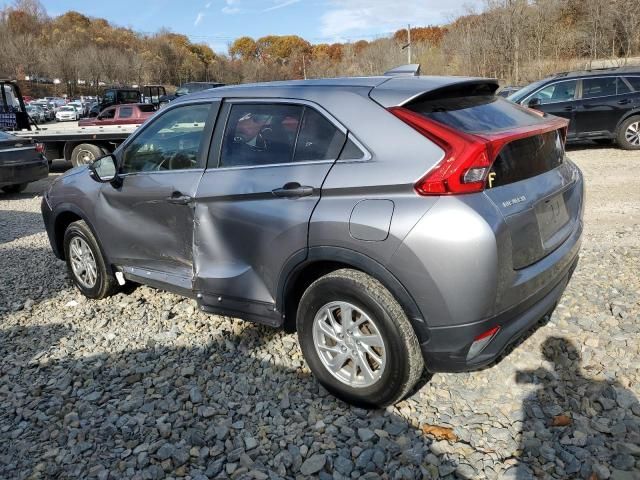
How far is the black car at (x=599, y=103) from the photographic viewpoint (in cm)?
1116

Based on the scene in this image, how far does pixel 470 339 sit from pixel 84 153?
12.3 m

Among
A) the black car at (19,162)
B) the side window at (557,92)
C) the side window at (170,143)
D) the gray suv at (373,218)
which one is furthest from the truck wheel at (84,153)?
the side window at (557,92)

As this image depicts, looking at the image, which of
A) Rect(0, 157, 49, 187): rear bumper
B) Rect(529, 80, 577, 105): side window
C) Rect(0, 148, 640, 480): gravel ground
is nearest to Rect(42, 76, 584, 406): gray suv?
Rect(0, 148, 640, 480): gravel ground

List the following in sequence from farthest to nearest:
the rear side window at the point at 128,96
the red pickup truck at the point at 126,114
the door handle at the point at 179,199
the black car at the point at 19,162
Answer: the rear side window at the point at 128,96, the red pickup truck at the point at 126,114, the black car at the point at 19,162, the door handle at the point at 179,199

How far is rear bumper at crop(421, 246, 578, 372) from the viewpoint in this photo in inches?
98.2

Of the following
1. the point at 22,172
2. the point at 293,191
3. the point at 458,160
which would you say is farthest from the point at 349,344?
the point at 22,172

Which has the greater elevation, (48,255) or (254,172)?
(254,172)

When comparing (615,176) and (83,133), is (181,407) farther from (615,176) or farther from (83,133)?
(83,133)

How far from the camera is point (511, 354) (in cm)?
333

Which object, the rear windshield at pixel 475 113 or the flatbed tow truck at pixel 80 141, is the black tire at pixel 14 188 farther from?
the rear windshield at pixel 475 113

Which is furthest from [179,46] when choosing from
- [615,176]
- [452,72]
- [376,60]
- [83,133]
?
[615,176]

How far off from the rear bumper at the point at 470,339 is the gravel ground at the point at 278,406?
0.39 meters

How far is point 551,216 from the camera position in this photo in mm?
2857

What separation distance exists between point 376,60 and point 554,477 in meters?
61.3
